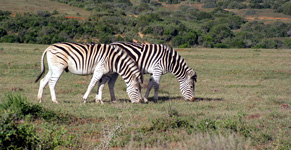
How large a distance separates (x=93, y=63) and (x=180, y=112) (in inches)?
118

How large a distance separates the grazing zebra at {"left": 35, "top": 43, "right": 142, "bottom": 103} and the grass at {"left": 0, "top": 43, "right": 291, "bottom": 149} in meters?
0.67

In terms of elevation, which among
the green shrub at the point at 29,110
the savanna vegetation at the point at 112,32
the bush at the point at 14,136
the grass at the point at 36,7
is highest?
the grass at the point at 36,7

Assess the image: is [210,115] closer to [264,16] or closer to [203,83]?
[203,83]

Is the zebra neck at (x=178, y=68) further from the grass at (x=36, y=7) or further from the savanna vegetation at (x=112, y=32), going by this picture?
the grass at (x=36, y=7)

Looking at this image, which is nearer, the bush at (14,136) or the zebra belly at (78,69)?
the bush at (14,136)

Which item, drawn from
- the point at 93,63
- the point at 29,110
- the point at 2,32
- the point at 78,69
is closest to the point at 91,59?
the point at 93,63

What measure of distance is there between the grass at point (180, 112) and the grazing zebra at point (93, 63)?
2.18ft

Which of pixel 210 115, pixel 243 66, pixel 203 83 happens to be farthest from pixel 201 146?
pixel 243 66

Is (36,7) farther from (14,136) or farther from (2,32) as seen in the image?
(14,136)

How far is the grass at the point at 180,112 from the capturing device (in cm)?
669

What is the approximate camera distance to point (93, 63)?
35.9 ft

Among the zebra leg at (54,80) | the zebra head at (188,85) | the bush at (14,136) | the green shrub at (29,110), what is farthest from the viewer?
the zebra head at (188,85)

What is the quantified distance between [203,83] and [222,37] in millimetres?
34551

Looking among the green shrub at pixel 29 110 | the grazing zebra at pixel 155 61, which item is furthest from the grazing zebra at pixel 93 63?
the green shrub at pixel 29 110
